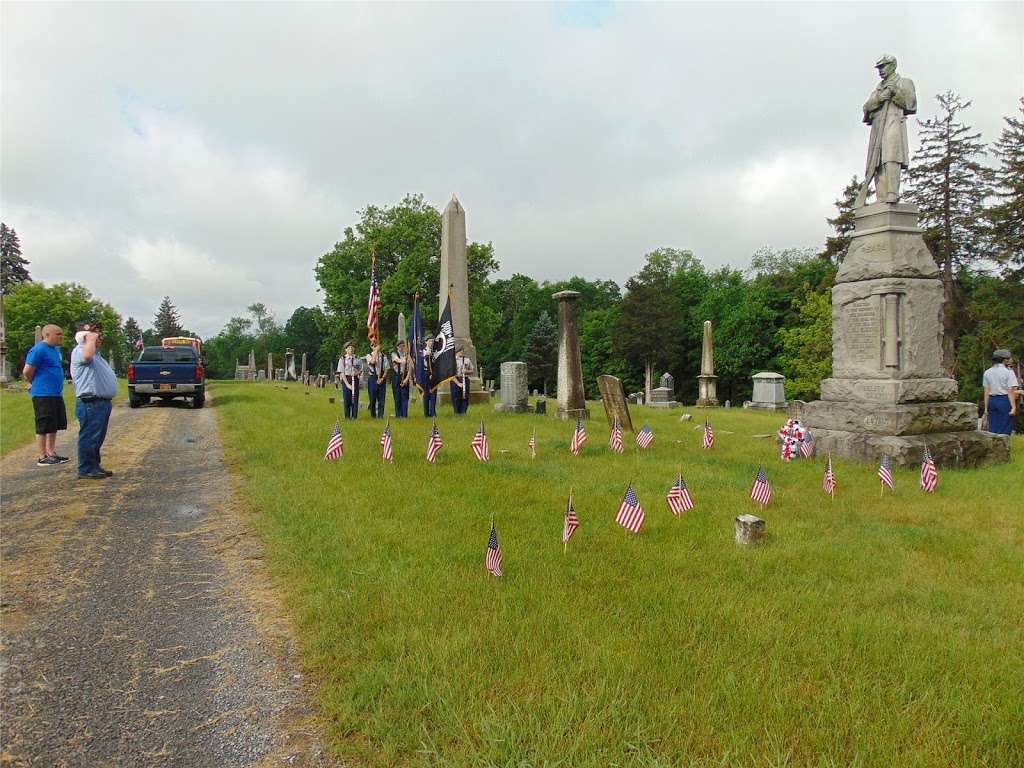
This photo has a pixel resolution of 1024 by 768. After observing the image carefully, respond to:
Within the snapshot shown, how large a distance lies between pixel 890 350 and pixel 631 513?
646 cm

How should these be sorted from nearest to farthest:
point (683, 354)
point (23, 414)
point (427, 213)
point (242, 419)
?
point (242, 419)
point (23, 414)
point (427, 213)
point (683, 354)

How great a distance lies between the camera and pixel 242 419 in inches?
585

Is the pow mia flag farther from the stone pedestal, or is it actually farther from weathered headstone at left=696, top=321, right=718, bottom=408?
weathered headstone at left=696, top=321, right=718, bottom=408

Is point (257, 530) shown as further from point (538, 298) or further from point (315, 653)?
point (538, 298)

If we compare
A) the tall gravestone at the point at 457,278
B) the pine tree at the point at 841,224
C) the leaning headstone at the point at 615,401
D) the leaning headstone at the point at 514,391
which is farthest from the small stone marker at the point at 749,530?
the pine tree at the point at 841,224

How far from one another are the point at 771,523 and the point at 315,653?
4157 mm

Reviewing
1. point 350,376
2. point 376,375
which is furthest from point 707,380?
point 350,376

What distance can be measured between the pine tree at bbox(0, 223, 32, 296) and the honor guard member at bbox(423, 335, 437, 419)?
66.4m

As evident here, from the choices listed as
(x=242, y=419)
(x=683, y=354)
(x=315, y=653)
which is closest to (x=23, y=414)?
(x=242, y=419)

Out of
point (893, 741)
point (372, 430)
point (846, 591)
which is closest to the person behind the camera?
point (893, 741)

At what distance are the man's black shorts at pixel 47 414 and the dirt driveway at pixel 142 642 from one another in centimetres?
261

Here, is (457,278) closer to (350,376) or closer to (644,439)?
(350,376)

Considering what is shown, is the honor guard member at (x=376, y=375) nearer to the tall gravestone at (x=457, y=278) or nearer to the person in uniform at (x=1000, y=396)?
the tall gravestone at (x=457, y=278)

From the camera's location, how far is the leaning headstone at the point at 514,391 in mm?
16969
